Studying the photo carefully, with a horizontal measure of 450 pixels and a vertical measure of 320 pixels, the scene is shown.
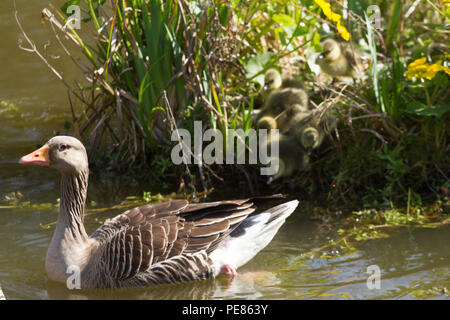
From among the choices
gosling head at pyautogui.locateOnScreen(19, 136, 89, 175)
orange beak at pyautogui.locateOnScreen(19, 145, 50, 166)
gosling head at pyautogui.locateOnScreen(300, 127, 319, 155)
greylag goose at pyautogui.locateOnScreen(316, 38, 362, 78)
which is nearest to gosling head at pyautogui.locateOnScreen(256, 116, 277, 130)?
gosling head at pyautogui.locateOnScreen(300, 127, 319, 155)

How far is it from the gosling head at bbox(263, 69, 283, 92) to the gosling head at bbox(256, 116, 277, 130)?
1.16ft

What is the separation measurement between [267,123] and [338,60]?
2.93 feet

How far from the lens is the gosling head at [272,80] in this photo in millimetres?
6562

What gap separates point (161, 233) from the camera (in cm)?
500

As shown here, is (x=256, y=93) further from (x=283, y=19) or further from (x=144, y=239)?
(x=144, y=239)

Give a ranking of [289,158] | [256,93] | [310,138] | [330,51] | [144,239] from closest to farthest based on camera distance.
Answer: [144,239], [310,138], [289,158], [330,51], [256,93]

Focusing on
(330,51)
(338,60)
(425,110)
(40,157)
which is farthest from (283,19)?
(40,157)

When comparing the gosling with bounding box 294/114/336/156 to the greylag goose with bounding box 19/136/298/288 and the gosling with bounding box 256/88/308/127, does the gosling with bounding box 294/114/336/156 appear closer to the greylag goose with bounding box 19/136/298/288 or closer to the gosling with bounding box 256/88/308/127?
the gosling with bounding box 256/88/308/127

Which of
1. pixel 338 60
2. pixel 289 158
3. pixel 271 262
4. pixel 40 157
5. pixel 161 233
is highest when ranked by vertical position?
pixel 338 60

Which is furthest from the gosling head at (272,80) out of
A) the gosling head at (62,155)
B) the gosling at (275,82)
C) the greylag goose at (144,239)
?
the gosling head at (62,155)

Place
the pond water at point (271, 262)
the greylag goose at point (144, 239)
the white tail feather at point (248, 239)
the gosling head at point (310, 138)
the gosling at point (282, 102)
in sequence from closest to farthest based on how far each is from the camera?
the pond water at point (271, 262), the greylag goose at point (144, 239), the white tail feather at point (248, 239), the gosling head at point (310, 138), the gosling at point (282, 102)

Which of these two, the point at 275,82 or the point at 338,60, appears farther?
the point at 275,82

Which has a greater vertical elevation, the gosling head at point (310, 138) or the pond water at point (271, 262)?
the gosling head at point (310, 138)

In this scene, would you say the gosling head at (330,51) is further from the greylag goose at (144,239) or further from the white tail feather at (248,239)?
the greylag goose at (144,239)
